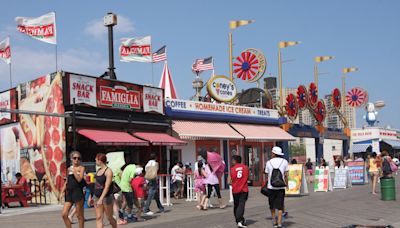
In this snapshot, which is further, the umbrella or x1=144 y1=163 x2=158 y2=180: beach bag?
the umbrella

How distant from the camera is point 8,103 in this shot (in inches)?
801

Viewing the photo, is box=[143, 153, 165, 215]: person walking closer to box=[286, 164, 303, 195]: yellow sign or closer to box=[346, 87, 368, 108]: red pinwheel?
box=[286, 164, 303, 195]: yellow sign

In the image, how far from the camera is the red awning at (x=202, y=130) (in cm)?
2188

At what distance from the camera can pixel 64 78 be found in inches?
696

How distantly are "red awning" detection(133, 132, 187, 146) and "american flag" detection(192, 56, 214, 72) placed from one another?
1008 centimetres

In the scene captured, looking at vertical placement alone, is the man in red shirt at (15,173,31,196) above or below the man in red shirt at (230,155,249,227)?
below

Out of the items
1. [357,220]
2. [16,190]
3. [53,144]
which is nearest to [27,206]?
[16,190]

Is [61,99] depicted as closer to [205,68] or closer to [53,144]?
[53,144]

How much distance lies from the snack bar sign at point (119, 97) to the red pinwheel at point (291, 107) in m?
12.5

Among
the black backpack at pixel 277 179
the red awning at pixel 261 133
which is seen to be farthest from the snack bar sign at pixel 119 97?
the black backpack at pixel 277 179

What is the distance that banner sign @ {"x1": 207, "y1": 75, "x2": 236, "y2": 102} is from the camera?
24812 mm

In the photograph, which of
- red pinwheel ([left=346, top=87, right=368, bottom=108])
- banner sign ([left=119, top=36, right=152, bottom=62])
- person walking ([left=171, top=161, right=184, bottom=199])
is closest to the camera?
person walking ([left=171, top=161, right=184, bottom=199])

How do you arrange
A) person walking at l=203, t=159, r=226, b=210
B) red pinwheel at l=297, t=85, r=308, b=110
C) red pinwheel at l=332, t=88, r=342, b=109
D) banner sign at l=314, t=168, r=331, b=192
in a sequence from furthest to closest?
red pinwheel at l=332, t=88, r=342, b=109
red pinwheel at l=297, t=85, r=308, b=110
banner sign at l=314, t=168, r=331, b=192
person walking at l=203, t=159, r=226, b=210

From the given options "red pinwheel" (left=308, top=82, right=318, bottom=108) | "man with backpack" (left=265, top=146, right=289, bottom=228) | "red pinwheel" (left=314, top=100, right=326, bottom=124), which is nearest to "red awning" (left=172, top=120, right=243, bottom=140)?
"red pinwheel" (left=308, top=82, right=318, bottom=108)
